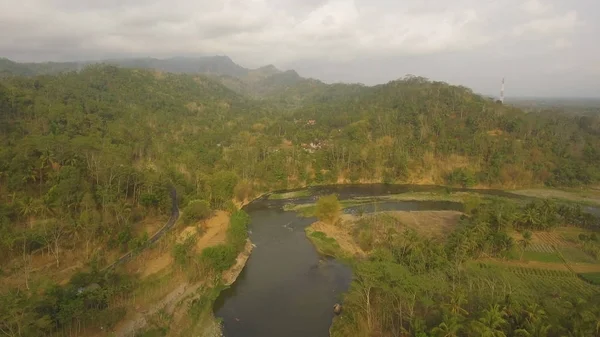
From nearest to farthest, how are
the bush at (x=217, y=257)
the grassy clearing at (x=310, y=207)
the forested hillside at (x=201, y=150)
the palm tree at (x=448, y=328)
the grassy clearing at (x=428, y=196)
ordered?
the palm tree at (x=448, y=328), the bush at (x=217, y=257), the forested hillside at (x=201, y=150), the grassy clearing at (x=310, y=207), the grassy clearing at (x=428, y=196)

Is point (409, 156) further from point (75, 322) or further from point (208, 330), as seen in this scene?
point (75, 322)

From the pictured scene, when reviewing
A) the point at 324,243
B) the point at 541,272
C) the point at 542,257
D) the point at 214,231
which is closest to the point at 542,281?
the point at 541,272

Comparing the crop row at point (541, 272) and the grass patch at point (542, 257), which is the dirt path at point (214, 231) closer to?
the crop row at point (541, 272)

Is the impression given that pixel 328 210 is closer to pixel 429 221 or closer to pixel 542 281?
pixel 429 221

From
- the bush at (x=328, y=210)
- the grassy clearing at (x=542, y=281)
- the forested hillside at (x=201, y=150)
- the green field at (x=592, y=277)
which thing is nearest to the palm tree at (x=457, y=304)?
the grassy clearing at (x=542, y=281)

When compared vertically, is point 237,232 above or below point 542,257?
above

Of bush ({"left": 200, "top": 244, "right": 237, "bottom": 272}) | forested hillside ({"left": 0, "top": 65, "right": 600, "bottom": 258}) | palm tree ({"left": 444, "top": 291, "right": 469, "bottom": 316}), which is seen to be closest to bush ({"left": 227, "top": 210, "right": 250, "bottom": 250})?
bush ({"left": 200, "top": 244, "right": 237, "bottom": 272})
